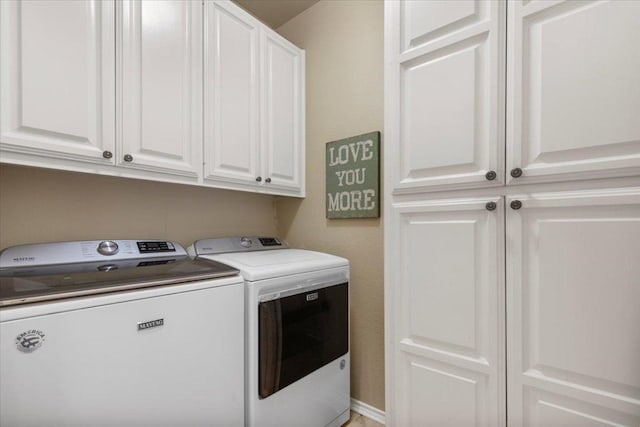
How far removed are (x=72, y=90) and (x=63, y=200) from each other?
534 millimetres

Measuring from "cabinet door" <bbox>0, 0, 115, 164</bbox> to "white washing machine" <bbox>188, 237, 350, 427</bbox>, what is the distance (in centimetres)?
73

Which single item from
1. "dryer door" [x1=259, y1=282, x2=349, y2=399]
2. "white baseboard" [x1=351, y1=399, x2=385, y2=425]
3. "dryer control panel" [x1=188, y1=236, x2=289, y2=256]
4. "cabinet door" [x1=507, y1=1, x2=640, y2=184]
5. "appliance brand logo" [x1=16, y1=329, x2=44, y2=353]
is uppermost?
"cabinet door" [x1=507, y1=1, x2=640, y2=184]

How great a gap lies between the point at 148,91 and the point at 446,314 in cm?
157

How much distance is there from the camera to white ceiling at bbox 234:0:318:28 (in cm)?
204

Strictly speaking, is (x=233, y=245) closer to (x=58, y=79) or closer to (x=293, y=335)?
(x=293, y=335)

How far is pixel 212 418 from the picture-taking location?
1.16 metres

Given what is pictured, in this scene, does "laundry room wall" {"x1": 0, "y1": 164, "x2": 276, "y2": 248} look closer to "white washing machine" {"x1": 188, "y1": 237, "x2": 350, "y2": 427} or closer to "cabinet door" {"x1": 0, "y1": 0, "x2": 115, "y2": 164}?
"white washing machine" {"x1": 188, "y1": 237, "x2": 350, "y2": 427}

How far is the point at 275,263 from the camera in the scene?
1.46 m

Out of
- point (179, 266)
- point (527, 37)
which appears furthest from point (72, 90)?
point (527, 37)

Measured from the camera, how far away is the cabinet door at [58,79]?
1.00 metres

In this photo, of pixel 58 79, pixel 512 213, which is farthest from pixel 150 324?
pixel 512 213

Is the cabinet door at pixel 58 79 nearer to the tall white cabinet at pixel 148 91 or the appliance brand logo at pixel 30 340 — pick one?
the tall white cabinet at pixel 148 91

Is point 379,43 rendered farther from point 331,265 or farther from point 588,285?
point 588,285

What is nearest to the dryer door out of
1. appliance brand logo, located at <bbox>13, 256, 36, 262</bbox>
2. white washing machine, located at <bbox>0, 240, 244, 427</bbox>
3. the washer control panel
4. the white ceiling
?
white washing machine, located at <bbox>0, 240, 244, 427</bbox>
